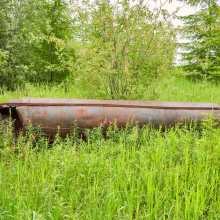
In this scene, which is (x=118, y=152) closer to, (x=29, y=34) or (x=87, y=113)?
(x=87, y=113)

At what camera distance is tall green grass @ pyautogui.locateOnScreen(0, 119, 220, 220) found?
1.46m

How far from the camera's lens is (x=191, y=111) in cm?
342

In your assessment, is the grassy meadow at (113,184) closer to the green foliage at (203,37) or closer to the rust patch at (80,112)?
the rust patch at (80,112)

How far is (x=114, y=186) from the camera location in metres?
1.84

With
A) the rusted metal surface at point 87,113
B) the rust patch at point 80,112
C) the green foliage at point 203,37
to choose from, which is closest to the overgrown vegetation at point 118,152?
the rusted metal surface at point 87,113

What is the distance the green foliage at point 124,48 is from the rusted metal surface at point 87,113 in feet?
3.14

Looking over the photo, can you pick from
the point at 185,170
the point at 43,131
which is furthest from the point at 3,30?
the point at 185,170

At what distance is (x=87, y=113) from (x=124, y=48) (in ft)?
5.70

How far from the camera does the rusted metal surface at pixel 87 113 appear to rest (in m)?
2.85

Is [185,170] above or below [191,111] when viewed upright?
below

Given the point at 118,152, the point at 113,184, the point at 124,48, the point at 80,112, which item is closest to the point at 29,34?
the point at 124,48

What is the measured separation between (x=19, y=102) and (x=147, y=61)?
2.59 meters

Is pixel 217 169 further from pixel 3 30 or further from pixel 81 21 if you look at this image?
pixel 3 30

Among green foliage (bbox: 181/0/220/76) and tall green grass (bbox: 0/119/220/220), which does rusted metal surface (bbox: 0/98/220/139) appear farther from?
green foliage (bbox: 181/0/220/76)
